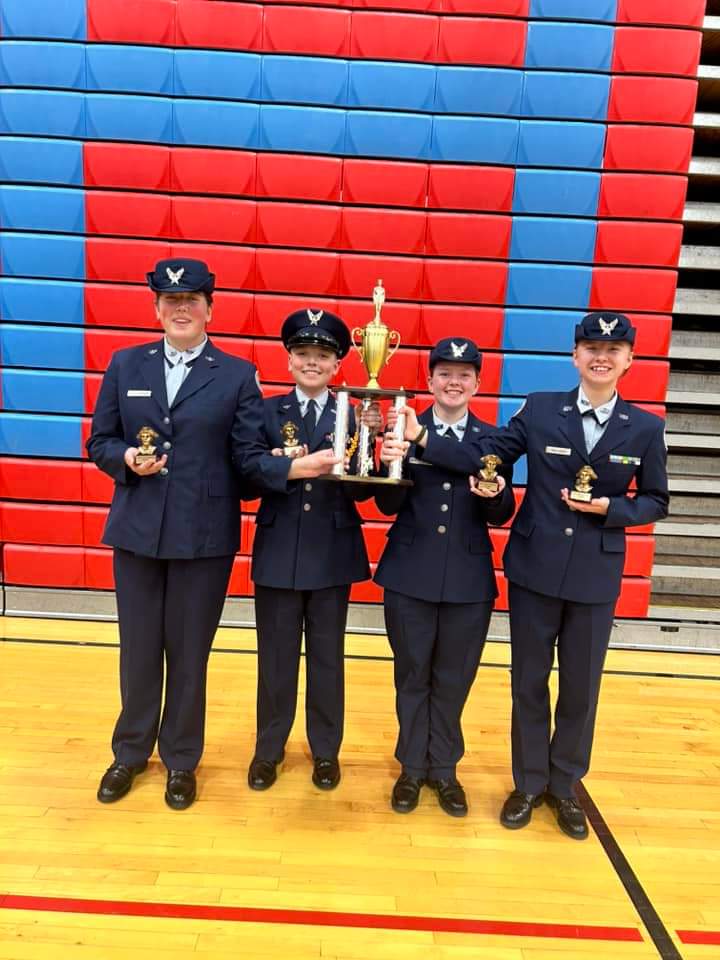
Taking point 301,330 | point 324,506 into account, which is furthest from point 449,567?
point 301,330

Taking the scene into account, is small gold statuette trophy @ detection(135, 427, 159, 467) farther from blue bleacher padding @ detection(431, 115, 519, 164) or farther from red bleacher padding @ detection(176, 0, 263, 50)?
red bleacher padding @ detection(176, 0, 263, 50)

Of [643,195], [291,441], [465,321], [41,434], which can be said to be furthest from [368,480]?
[643,195]

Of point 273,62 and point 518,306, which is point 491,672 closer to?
point 518,306

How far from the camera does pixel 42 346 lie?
4.09m

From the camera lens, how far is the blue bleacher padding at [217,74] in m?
3.84

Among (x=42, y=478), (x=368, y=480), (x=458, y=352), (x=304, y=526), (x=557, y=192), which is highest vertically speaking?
(x=557, y=192)

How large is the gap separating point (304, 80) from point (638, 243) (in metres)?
2.21

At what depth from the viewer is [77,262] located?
13.2ft

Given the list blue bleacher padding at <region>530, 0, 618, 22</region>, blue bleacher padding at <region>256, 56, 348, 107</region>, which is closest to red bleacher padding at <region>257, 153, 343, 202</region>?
blue bleacher padding at <region>256, 56, 348, 107</region>

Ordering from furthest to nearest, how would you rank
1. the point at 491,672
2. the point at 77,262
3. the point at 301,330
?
the point at 77,262 < the point at 491,672 < the point at 301,330

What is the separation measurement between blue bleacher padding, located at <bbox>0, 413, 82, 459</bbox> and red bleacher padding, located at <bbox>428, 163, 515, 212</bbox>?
8.61 ft

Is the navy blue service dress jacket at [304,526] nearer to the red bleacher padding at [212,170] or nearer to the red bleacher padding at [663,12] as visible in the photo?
the red bleacher padding at [212,170]

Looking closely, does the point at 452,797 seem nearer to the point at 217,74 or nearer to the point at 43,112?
the point at 217,74

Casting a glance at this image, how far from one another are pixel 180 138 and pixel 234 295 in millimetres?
949
